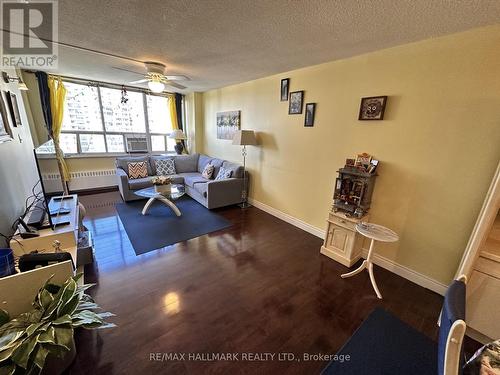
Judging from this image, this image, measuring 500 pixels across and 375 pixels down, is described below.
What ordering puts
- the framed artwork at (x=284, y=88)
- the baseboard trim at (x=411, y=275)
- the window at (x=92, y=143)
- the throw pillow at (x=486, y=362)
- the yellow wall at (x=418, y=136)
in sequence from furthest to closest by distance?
the window at (x=92, y=143) < the framed artwork at (x=284, y=88) < the baseboard trim at (x=411, y=275) < the yellow wall at (x=418, y=136) < the throw pillow at (x=486, y=362)

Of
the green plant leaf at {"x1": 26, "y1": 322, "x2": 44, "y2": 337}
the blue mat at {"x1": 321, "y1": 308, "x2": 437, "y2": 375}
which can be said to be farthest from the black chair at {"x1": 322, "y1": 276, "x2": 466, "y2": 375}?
the green plant leaf at {"x1": 26, "y1": 322, "x2": 44, "y2": 337}

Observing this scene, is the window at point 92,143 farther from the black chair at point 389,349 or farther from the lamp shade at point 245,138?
the black chair at point 389,349

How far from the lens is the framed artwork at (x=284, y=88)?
126 inches

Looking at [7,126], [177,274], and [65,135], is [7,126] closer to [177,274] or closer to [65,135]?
[177,274]

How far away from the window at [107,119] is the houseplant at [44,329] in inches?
185

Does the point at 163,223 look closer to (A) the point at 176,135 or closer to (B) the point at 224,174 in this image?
(B) the point at 224,174

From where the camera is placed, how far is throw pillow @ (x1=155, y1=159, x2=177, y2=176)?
4.89 m

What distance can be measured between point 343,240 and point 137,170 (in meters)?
4.33

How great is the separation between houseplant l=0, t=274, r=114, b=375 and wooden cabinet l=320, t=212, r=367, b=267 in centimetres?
237

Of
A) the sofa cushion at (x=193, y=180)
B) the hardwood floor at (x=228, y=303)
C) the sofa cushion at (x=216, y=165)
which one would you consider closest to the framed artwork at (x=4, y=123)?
the hardwood floor at (x=228, y=303)

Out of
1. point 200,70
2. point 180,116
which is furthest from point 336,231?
point 180,116

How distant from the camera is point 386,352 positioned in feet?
4.56

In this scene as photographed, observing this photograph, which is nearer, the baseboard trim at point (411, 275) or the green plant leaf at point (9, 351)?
the green plant leaf at point (9, 351)

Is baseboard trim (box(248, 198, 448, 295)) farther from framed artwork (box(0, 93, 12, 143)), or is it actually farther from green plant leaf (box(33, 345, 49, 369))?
framed artwork (box(0, 93, 12, 143))
